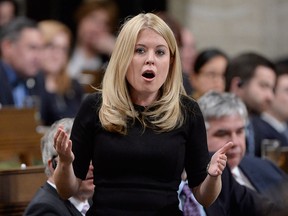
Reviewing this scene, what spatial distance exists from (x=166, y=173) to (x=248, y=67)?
11.2 ft

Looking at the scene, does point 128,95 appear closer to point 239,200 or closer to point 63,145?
point 63,145

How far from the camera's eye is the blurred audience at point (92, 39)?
1054 cm

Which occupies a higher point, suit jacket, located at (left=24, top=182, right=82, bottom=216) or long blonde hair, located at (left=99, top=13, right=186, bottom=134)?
long blonde hair, located at (left=99, top=13, right=186, bottom=134)

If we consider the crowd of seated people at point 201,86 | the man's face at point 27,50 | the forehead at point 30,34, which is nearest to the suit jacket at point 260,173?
the crowd of seated people at point 201,86

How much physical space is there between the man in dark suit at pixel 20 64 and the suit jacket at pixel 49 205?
146 inches

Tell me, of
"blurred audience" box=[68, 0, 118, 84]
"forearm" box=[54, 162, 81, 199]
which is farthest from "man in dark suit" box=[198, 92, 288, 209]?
"blurred audience" box=[68, 0, 118, 84]

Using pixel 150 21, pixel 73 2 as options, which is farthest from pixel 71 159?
pixel 73 2

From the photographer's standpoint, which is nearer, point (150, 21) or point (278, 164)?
point (150, 21)

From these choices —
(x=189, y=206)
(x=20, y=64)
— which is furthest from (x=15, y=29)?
(x=189, y=206)

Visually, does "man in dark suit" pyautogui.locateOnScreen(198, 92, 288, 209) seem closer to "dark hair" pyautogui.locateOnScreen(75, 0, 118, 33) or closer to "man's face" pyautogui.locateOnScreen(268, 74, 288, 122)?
"man's face" pyautogui.locateOnScreen(268, 74, 288, 122)

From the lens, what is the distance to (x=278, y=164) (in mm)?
6434

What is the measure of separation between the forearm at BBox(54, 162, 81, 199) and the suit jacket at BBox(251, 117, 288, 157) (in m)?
3.02

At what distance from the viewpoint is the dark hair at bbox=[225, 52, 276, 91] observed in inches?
287

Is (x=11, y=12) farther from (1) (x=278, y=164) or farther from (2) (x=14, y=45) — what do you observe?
(1) (x=278, y=164)
